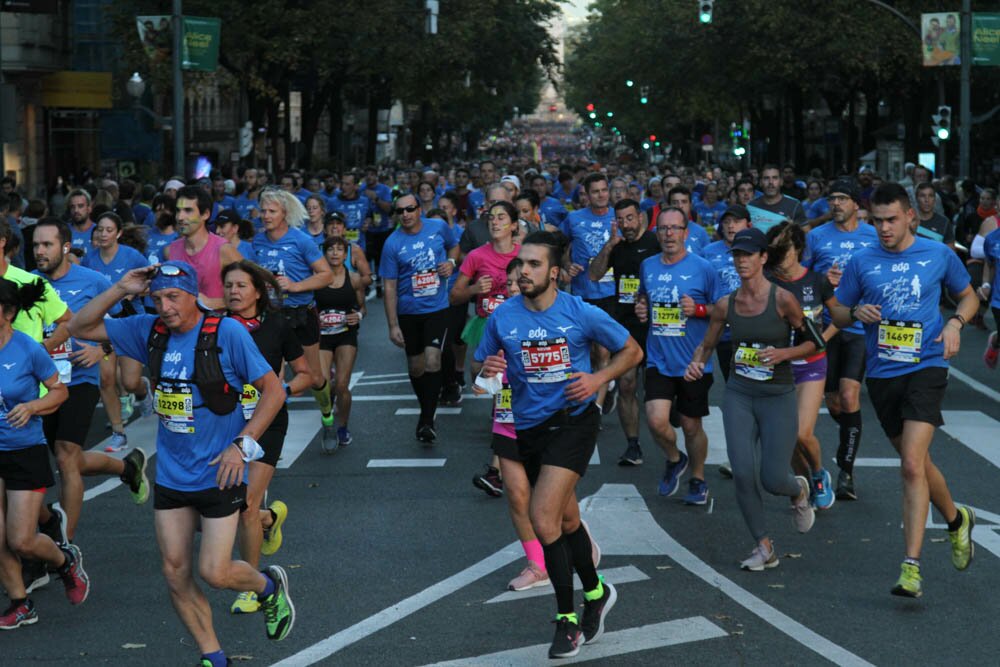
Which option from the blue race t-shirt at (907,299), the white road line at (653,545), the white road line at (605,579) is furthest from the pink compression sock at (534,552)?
the blue race t-shirt at (907,299)

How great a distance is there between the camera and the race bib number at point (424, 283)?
539 inches

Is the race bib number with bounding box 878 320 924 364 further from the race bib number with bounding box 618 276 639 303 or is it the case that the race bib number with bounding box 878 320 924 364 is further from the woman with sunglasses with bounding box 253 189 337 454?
the woman with sunglasses with bounding box 253 189 337 454

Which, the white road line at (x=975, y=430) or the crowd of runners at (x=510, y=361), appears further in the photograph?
the white road line at (x=975, y=430)

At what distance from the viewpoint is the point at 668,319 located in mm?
10930

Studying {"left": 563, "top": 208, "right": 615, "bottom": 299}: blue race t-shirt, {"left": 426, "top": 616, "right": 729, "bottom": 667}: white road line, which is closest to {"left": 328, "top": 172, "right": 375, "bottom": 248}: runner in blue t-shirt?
{"left": 563, "top": 208, "right": 615, "bottom": 299}: blue race t-shirt

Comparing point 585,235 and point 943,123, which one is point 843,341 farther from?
point 943,123

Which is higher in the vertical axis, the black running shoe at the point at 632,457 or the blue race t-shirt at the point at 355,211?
the blue race t-shirt at the point at 355,211

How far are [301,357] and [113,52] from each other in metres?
46.1

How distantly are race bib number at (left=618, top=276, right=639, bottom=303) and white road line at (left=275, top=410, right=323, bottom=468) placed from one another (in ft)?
8.85

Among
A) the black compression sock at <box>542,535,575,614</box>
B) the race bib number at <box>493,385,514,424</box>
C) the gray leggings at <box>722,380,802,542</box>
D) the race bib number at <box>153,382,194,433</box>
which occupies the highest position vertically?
the race bib number at <box>153,382,194,433</box>

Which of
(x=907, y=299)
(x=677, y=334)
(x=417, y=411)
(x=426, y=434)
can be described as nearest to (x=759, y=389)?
(x=907, y=299)

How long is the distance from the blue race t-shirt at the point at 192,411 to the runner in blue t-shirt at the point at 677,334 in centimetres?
439

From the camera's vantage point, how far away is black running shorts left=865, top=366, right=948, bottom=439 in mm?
8547

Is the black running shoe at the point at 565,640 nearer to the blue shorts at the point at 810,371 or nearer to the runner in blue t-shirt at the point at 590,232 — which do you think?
the blue shorts at the point at 810,371
